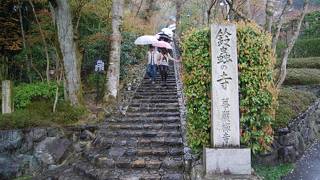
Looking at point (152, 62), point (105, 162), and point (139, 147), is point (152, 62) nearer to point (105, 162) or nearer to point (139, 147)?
point (139, 147)

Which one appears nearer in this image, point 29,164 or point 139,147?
point 139,147

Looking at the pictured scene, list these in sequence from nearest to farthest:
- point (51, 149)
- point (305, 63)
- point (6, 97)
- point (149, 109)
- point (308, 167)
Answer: point (308, 167) → point (51, 149) → point (6, 97) → point (149, 109) → point (305, 63)

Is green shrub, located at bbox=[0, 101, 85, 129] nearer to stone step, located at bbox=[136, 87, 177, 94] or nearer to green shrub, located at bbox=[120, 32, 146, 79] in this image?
stone step, located at bbox=[136, 87, 177, 94]

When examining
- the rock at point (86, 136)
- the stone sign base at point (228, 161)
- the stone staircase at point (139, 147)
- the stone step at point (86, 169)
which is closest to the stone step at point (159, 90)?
the stone staircase at point (139, 147)

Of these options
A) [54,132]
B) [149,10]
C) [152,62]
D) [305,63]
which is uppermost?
[149,10]

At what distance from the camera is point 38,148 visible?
981 centimetres


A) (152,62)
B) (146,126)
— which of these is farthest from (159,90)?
(146,126)

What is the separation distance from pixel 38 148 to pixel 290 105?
758 centimetres

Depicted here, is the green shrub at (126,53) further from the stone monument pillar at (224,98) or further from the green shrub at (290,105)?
the stone monument pillar at (224,98)

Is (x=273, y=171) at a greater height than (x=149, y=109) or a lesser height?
lesser

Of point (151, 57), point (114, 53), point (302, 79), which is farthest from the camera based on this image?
point (302, 79)

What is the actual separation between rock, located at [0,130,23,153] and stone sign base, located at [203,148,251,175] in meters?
5.89

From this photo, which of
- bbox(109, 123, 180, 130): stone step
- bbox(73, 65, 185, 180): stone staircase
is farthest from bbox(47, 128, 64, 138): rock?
bbox(109, 123, 180, 130): stone step

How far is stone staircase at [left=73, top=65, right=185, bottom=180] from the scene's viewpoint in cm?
823
